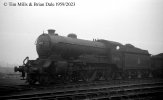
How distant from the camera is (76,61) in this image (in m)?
13.6

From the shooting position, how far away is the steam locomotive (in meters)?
12.2

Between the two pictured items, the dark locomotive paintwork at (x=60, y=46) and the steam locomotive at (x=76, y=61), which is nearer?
the steam locomotive at (x=76, y=61)

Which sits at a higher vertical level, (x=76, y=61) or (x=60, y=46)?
(x=60, y=46)

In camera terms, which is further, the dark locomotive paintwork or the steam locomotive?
the dark locomotive paintwork

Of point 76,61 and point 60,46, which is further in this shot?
point 76,61

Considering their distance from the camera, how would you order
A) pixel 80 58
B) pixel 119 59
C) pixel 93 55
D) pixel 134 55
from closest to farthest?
pixel 80 58 → pixel 93 55 → pixel 119 59 → pixel 134 55

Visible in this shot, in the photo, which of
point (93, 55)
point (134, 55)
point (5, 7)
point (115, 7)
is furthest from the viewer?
point (134, 55)

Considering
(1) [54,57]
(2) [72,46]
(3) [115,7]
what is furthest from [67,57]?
(3) [115,7]

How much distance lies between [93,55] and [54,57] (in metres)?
3.79

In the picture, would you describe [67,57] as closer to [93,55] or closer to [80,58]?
[80,58]

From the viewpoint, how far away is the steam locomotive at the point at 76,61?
40.0 ft

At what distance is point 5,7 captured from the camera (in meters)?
11.9

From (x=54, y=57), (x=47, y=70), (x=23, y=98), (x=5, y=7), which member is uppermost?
(x=5, y=7)

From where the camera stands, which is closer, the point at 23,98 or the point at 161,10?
the point at 23,98
